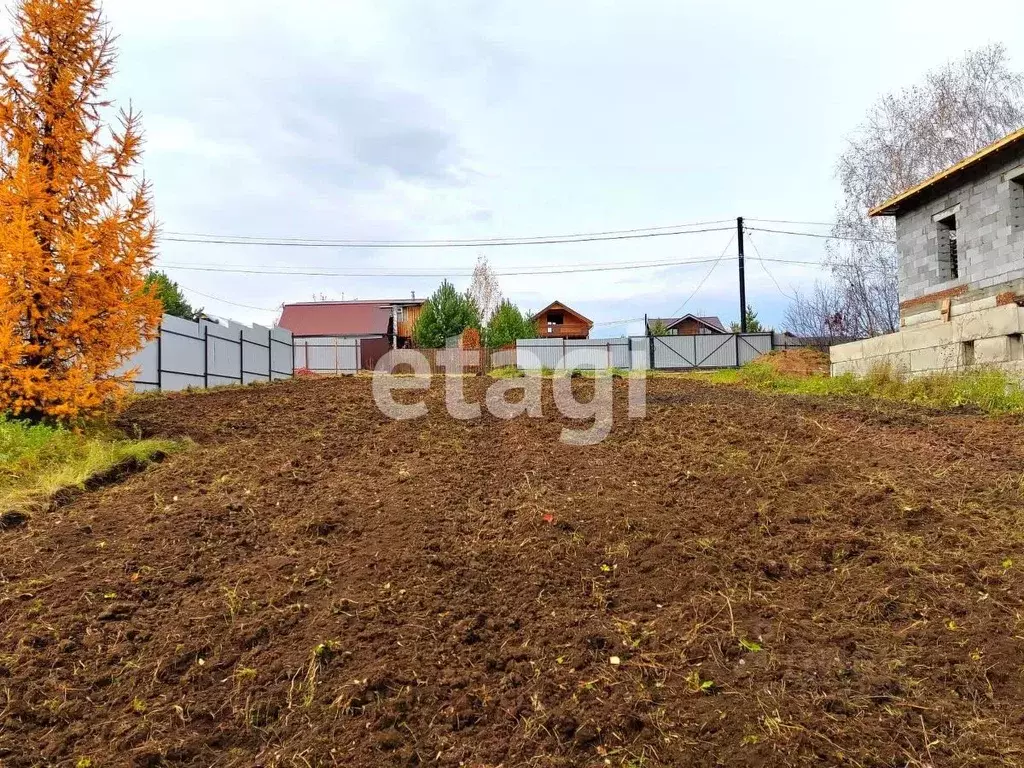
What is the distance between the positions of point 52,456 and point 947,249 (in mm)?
12872

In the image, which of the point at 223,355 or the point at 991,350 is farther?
the point at 223,355

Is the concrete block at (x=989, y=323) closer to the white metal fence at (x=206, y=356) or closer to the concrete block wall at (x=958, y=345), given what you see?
the concrete block wall at (x=958, y=345)

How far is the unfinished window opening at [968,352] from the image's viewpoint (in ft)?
26.6

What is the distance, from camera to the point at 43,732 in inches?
87.2

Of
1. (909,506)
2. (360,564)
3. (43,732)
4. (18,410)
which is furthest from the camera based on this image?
(18,410)

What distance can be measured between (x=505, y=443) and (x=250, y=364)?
42.9ft

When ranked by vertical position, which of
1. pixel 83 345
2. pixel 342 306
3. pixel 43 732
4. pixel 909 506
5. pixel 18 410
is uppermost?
pixel 342 306

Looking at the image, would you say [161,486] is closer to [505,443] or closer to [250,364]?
[505,443]

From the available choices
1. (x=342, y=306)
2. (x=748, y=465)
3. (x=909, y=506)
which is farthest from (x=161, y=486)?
(x=342, y=306)

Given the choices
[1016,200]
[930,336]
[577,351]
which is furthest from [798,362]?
[577,351]

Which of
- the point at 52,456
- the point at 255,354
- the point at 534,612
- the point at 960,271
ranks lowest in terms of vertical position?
the point at 534,612

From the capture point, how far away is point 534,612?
271 centimetres

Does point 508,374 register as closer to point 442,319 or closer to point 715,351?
point 715,351

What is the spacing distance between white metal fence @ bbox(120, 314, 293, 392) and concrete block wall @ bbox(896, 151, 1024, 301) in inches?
494
